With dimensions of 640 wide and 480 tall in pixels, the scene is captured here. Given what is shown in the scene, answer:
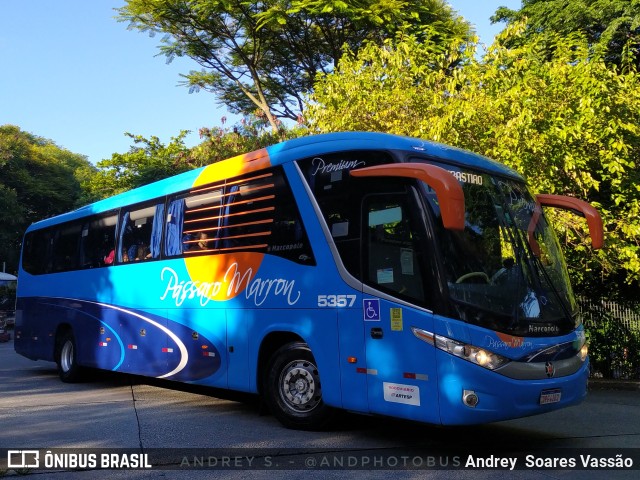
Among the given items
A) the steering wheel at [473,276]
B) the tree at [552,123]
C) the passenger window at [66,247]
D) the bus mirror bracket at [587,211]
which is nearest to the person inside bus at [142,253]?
the passenger window at [66,247]

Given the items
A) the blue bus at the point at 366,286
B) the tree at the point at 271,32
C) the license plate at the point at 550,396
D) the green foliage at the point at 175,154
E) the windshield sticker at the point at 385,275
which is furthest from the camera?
the green foliage at the point at 175,154

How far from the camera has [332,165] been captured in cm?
765

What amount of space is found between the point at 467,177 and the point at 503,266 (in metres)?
1.10

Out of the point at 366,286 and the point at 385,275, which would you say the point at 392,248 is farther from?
the point at 366,286

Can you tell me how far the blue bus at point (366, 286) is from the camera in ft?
20.4

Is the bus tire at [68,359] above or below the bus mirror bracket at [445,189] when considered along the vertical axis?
below

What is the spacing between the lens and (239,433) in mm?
7684

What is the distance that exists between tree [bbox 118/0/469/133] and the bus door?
1335 centimetres

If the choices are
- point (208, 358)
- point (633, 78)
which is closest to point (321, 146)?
point (208, 358)

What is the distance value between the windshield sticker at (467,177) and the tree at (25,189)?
126 feet

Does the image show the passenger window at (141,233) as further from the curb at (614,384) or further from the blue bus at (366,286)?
the curb at (614,384)

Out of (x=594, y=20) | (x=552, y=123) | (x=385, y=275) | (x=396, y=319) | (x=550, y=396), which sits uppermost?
(x=594, y=20)

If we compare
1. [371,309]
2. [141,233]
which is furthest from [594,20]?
[371,309]

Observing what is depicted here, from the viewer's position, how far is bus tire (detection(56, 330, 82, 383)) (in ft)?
42.9
